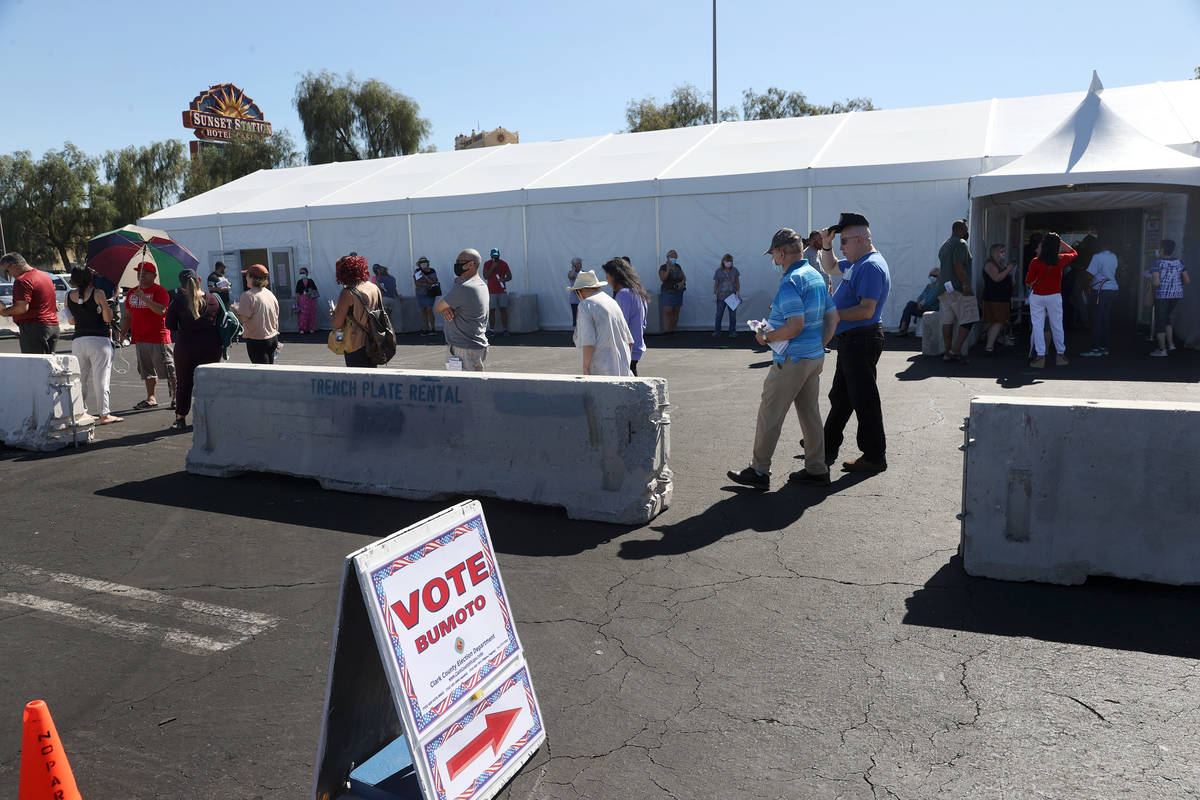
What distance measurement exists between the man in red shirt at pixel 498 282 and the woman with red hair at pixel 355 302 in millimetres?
11255

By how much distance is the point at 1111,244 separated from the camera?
17750 mm

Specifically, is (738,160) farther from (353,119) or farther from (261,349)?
(353,119)

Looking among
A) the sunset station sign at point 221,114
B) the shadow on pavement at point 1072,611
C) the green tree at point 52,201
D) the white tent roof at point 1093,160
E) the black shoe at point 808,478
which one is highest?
the sunset station sign at point 221,114

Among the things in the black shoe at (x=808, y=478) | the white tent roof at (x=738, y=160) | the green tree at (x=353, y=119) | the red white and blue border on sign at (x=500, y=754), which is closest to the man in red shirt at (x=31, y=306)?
the black shoe at (x=808, y=478)

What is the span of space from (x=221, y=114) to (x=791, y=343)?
6534 centimetres

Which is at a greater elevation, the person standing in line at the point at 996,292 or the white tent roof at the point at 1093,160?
the white tent roof at the point at 1093,160

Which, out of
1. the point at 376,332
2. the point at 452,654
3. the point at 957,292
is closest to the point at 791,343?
the point at 376,332

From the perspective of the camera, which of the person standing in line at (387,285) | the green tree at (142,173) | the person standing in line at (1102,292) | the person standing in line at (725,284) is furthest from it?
the green tree at (142,173)

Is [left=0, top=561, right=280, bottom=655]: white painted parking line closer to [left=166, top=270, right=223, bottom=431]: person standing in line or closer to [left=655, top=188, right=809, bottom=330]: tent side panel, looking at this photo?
[left=166, top=270, right=223, bottom=431]: person standing in line

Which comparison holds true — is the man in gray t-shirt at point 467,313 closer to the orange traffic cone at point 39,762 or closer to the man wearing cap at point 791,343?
the man wearing cap at point 791,343

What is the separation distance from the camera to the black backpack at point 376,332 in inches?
294

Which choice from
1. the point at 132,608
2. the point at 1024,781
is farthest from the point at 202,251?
the point at 1024,781

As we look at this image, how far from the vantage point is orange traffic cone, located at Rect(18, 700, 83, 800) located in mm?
2654

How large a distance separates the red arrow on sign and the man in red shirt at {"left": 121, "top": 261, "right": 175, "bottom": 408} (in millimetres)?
8213
